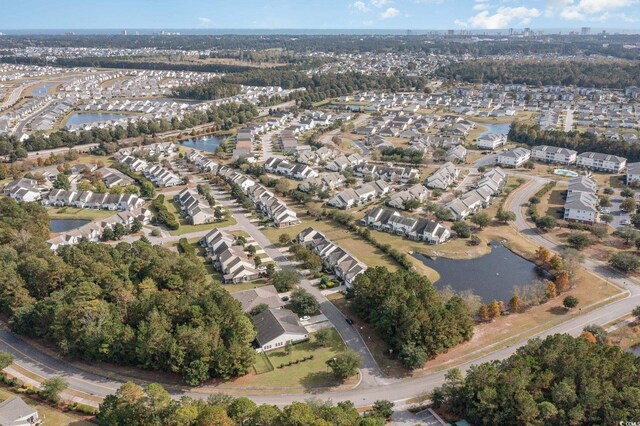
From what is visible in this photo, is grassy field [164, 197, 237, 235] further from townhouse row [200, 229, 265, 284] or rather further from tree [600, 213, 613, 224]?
tree [600, 213, 613, 224]

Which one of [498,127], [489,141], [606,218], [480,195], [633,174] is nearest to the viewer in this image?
[606,218]

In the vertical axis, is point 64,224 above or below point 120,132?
below

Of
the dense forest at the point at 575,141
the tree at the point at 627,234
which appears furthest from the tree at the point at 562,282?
the dense forest at the point at 575,141

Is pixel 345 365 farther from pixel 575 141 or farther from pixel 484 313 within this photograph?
pixel 575 141

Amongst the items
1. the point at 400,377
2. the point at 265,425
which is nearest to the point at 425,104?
the point at 400,377

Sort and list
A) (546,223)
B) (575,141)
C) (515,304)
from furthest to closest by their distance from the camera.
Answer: (575,141), (546,223), (515,304)

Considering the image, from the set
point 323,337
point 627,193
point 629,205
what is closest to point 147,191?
point 323,337

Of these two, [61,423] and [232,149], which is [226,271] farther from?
[232,149]
